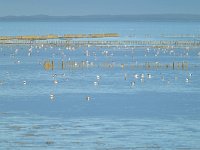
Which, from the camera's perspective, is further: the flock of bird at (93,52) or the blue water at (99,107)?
the flock of bird at (93,52)

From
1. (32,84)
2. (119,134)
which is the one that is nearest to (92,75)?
(32,84)

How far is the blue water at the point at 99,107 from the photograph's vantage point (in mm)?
40969

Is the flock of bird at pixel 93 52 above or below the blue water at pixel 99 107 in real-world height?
above

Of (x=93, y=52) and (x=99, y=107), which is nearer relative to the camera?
(x=99, y=107)

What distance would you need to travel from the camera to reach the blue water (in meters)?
41.0

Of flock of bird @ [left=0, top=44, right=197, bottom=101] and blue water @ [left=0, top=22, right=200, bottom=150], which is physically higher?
flock of bird @ [left=0, top=44, right=197, bottom=101]

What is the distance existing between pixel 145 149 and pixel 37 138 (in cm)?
663

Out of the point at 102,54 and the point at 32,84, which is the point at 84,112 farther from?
the point at 102,54

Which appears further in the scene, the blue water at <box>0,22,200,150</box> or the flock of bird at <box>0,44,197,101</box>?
the flock of bird at <box>0,44,197,101</box>

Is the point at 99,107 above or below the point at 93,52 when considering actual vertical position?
below

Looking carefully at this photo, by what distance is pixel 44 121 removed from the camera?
47.8 m

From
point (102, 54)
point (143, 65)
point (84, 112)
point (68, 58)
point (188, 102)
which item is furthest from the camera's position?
point (102, 54)

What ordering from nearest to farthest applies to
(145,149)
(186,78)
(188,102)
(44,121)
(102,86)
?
(145,149) → (44,121) → (188,102) → (102,86) → (186,78)

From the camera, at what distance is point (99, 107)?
55219 mm
